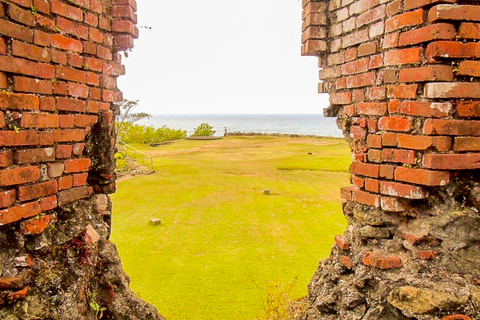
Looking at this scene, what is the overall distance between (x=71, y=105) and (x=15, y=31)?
2.00 feet

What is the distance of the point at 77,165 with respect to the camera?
2801 millimetres

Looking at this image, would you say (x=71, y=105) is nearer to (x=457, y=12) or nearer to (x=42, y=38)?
(x=42, y=38)

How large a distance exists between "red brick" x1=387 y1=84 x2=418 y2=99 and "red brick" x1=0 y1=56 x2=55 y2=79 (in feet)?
7.81

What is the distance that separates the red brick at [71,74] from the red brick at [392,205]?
8.03ft

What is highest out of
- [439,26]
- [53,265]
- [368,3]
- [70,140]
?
[368,3]

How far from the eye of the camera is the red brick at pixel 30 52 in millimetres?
2234

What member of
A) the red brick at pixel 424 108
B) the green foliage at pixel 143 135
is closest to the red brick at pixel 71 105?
the red brick at pixel 424 108

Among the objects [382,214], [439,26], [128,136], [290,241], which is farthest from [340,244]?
[128,136]

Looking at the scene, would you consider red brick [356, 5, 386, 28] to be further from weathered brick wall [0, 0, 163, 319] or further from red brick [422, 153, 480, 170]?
weathered brick wall [0, 0, 163, 319]

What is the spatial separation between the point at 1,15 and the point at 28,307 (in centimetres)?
182

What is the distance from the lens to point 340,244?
3.15 metres

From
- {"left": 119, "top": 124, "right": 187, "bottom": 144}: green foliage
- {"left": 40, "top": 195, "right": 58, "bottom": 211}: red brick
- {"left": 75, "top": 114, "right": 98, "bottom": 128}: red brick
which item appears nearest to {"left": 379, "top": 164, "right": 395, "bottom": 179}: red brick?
{"left": 75, "top": 114, "right": 98, "bottom": 128}: red brick

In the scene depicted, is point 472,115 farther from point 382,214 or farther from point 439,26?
point 382,214

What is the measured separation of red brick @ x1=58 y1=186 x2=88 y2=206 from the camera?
2.66m
